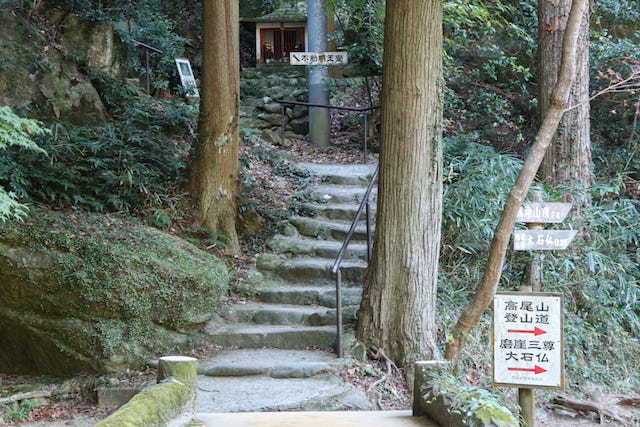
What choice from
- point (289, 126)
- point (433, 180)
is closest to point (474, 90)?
point (289, 126)

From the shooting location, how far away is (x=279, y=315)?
732 centimetres

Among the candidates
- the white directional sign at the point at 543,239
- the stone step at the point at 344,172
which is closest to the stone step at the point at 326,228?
the stone step at the point at 344,172

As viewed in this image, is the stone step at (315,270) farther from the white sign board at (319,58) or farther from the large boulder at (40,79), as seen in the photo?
the white sign board at (319,58)

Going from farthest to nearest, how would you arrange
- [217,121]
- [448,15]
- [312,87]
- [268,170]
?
[312,87]
[268,170]
[448,15]
[217,121]

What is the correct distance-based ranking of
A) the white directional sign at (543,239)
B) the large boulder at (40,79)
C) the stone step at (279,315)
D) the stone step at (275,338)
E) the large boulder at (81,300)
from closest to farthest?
1. the white directional sign at (543,239)
2. the large boulder at (81,300)
3. the stone step at (275,338)
4. the stone step at (279,315)
5. the large boulder at (40,79)

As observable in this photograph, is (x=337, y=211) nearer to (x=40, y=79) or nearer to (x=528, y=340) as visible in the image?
(x=40, y=79)

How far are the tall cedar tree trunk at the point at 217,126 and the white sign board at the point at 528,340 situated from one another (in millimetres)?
4500

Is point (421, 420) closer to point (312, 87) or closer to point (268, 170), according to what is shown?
point (268, 170)

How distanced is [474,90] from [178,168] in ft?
19.4

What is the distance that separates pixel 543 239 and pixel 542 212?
307mm

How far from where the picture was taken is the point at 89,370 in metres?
6.41

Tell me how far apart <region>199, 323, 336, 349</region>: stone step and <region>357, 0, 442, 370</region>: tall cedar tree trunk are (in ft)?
2.19

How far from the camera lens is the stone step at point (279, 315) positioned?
23.6 feet

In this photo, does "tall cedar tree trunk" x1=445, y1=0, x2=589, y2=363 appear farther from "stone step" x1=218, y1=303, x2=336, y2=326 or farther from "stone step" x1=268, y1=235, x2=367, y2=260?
"stone step" x1=268, y1=235, x2=367, y2=260
